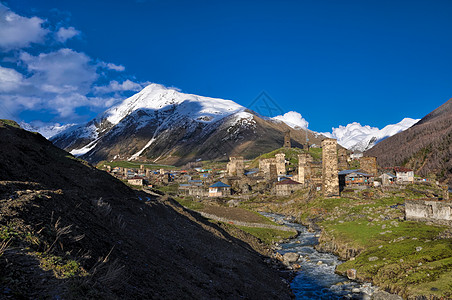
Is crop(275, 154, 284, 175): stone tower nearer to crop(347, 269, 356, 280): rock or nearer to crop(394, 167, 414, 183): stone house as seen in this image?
crop(394, 167, 414, 183): stone house

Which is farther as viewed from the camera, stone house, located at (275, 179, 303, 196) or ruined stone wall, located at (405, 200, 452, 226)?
stone house, located at (275, 179, 303, 196)

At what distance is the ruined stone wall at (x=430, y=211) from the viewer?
3966 centimetres

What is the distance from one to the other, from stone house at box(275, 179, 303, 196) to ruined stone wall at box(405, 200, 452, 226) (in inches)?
2227

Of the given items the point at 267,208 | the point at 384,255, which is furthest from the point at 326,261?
the point at 267,208

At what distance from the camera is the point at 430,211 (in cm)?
4184

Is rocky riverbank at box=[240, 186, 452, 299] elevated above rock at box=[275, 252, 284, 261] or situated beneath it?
elevated above

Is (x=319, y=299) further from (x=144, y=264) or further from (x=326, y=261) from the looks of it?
(x=144, y=264)

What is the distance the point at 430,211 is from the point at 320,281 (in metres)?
23.1

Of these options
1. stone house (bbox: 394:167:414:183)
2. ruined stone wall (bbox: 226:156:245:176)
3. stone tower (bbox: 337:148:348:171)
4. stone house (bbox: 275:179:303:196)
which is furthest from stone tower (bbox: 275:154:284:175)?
stone house (bbox: 394:167:414:183)

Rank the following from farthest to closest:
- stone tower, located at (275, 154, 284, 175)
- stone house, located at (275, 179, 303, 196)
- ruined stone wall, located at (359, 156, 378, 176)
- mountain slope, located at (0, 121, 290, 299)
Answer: stone tower, located at (275, 154, 284, 175) < stone house, located at (275, 179, 303, 196) < ruined stone wall, located at (359, 156, 378, 176) < mountain slope, located at (0, 121, 290, 299)

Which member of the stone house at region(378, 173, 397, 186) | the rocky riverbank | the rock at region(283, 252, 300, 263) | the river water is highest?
the stone house at region(378, 173, 397, 186)

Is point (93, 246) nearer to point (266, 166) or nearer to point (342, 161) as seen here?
point (266, 166)

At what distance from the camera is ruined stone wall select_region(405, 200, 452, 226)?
1561 inches

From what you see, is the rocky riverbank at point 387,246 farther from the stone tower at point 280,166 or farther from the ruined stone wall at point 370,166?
the stone tower at point 280,166
